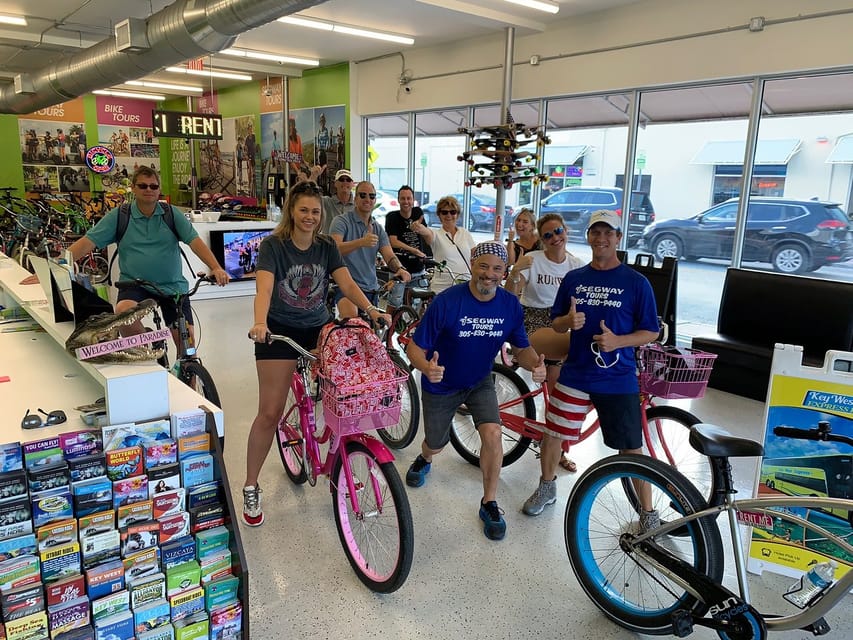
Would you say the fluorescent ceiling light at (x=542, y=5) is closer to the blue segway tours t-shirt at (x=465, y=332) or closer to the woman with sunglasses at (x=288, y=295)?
the woman with sunglasses at (x=288, y=295)

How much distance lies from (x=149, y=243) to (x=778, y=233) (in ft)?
19.9

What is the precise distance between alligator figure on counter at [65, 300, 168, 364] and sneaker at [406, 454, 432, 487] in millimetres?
1952

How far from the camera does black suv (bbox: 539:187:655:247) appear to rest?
7.66 metres

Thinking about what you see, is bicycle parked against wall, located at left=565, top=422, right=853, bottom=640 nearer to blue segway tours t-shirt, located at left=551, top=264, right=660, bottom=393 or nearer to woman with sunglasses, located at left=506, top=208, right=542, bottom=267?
blue segway tours t-shirt, located at left=551, top=264, right=660, bottom=393

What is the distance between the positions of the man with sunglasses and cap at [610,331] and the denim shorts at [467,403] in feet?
1.22

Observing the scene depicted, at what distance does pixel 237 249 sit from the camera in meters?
9.35

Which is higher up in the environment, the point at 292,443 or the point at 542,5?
the point at 542,5

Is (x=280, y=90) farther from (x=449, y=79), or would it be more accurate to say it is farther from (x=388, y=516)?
(x=388, y=516)

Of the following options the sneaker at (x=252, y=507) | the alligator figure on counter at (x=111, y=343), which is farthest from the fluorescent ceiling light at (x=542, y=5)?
the alligator figure on counter at (x=111, y=343)

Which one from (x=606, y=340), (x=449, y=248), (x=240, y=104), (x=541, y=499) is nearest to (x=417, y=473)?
(x=541, y=499)

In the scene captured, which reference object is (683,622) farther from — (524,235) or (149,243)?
(524,235)

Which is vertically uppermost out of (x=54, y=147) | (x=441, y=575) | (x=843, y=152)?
(x=54, y=147)

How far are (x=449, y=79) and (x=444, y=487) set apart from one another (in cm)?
742

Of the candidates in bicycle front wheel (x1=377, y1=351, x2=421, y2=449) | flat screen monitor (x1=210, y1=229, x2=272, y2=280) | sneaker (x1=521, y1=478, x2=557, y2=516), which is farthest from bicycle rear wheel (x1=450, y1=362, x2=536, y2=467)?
flat screen monitor (x1=210, y1=229, x2=272, y2=280)
